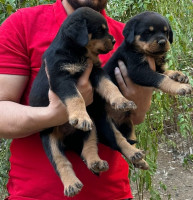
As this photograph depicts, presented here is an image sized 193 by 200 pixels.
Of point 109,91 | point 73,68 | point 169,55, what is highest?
point 73,68

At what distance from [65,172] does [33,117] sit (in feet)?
1.13

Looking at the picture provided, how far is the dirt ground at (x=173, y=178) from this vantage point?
16.6 ft

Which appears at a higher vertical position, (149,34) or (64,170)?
(149,34)

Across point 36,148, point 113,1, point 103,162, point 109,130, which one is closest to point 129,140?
point 109,130

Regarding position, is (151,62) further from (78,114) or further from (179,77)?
(78,114)

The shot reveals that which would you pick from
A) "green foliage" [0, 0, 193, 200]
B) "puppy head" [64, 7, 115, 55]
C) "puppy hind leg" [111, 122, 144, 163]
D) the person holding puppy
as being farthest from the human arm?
"green foliage" [0, 0, 193, 200]

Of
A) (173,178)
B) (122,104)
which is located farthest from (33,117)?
(173,178)

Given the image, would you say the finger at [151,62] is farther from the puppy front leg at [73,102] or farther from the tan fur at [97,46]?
the puppy front leg at [73,102]

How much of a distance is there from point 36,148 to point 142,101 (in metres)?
0.71

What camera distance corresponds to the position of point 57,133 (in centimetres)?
238

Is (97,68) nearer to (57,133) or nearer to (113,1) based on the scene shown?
(57,133)

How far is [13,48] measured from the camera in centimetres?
227

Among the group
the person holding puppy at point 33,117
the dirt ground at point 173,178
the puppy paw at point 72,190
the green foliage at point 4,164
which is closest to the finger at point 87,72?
the person holding puppy at point 33,117

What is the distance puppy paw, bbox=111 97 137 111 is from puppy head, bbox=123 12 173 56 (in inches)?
20.0
